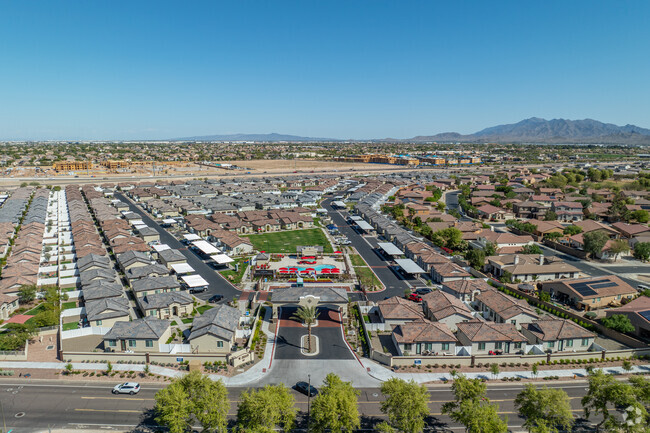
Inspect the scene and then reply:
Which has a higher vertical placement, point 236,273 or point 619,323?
point 619,323

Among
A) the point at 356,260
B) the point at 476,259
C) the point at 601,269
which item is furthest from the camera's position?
the point at 356,260

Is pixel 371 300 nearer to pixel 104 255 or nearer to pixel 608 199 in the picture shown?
pixel 104 255

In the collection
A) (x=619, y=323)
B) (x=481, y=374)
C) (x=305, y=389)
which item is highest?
(x=619, y=323)

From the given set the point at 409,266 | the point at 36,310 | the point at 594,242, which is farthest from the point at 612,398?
the point at 36,310

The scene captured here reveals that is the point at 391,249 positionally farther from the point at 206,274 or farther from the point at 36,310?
the point at 36,310

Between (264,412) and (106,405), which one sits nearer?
(264,412)

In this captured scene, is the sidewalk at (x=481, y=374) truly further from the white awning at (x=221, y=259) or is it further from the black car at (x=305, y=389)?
the white awning at (x=221, y=259)

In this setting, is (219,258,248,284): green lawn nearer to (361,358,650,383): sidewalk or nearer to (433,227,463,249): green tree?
(361,358,650,383): sidewalk

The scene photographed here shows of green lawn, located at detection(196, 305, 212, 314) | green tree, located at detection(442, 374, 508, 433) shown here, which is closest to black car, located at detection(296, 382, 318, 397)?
green tree, located at detection(442, 374, 508, 433)
